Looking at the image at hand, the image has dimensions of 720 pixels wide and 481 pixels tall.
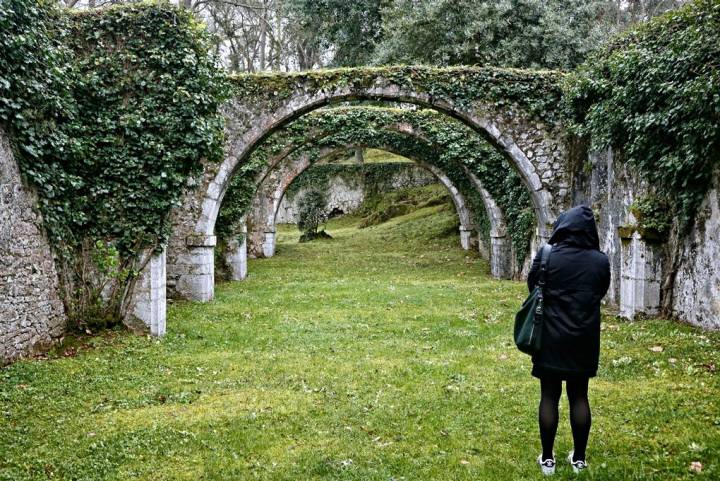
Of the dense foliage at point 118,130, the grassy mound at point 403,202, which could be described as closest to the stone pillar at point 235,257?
the dense foliage at point 118,130

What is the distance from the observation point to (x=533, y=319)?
3615 mm

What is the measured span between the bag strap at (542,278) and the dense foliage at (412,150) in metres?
10.5

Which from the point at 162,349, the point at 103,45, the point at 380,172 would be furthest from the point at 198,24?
the point at 380,172

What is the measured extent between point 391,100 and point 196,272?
17.1ft

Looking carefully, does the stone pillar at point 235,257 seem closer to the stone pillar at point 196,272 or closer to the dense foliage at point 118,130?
the stone pillar at point 196,272

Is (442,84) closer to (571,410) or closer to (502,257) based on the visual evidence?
(502,257)

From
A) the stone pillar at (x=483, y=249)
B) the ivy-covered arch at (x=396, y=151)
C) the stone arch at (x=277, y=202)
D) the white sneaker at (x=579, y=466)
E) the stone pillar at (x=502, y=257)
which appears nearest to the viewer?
the white sneaker at (x=579, y=466)

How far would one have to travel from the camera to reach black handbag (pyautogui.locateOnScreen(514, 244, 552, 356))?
3592 mm

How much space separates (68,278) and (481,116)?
8096 mm

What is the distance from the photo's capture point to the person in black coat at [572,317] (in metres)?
3.55

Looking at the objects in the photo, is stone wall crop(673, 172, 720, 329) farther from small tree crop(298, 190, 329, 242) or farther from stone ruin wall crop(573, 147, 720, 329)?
small tree crop(298, 190, 329, 242)

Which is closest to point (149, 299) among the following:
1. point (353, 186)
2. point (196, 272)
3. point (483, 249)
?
point (196, 272)

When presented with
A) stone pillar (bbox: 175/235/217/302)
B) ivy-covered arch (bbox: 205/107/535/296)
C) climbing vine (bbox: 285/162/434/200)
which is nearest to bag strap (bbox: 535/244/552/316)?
stone pillar (bbox: 175/235/217/302)

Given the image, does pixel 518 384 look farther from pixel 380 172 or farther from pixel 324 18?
pixel 380 172
